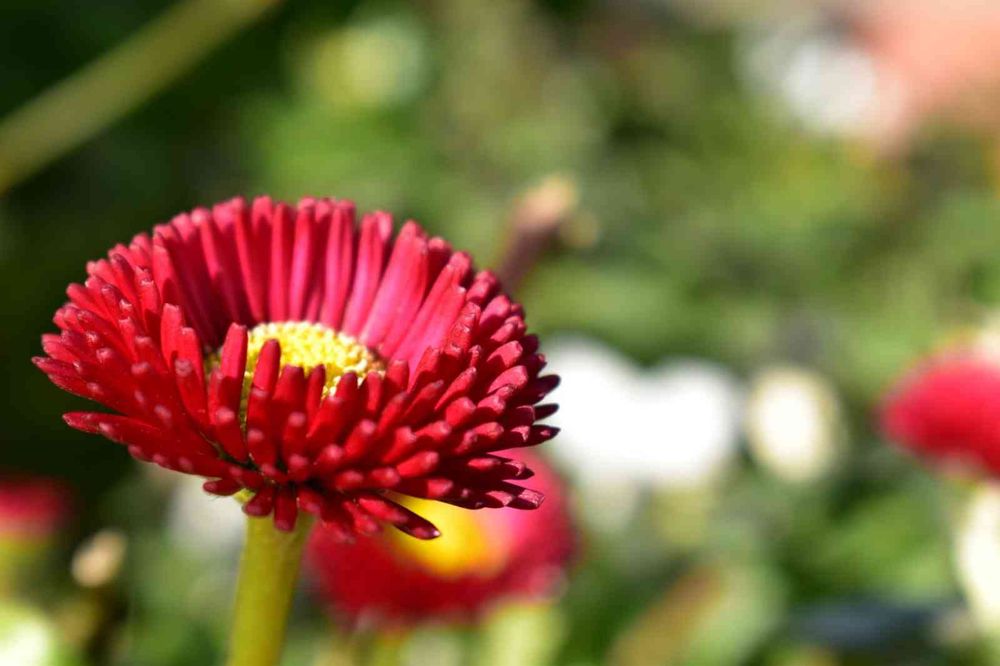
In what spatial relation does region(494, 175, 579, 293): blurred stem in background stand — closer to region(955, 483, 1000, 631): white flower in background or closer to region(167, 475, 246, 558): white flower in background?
region(955, 483, 1000, 631): white flower in background

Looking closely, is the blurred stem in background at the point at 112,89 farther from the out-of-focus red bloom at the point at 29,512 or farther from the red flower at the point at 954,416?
the red flower at the point at 954,416

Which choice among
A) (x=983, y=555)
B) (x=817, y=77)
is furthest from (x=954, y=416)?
(x=817, y=77)

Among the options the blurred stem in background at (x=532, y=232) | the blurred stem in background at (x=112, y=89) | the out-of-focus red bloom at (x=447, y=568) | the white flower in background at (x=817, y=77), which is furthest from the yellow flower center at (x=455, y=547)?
the white flower in background at (x=817, y=77)

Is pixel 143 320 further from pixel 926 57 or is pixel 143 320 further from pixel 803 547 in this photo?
pixel 926 57

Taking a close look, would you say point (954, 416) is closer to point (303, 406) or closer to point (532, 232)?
point (532, 232)

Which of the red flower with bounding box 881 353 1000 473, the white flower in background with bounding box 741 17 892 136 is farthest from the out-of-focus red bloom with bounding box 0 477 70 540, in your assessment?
the white flower in background with bounding box 741 17 892 136
